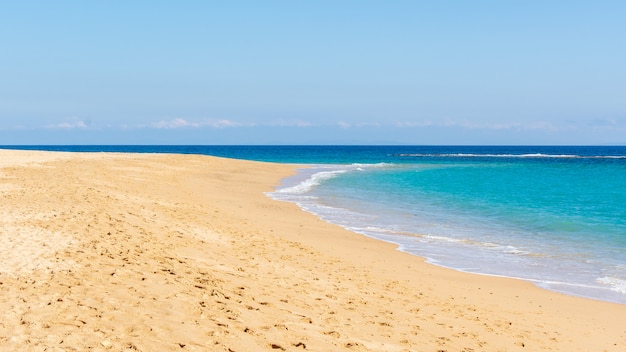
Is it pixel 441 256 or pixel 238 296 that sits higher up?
pixel 238 296

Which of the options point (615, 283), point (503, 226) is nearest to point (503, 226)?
point (503, 226)

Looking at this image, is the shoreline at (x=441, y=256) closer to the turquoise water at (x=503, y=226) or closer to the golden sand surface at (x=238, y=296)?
the turquoise water at (x=503, y=226)

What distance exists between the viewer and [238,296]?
8281 millimetres

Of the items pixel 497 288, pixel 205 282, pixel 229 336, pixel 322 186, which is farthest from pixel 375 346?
pixel 322 186

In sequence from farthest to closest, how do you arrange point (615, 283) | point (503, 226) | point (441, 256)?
point (503, 226) → point (441, 256) → point (615, 283)

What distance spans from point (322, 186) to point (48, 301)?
30673 mm

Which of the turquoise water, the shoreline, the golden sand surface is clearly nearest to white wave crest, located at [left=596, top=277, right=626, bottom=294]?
the turquoise water

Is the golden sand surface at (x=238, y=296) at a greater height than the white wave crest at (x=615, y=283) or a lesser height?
greater

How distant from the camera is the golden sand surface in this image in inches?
253

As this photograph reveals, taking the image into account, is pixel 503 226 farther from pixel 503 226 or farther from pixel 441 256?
pixel 441 256

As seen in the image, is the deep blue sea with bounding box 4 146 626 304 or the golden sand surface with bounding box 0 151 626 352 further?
the deep blue sea with bounding box 4 146 626 304

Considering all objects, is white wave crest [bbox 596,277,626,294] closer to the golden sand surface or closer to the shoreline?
the shoreline

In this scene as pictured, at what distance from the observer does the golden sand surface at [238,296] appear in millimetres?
6418

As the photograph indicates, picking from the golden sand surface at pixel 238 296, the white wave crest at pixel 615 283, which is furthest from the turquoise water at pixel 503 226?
the golden sand surface at pixel 238 296
